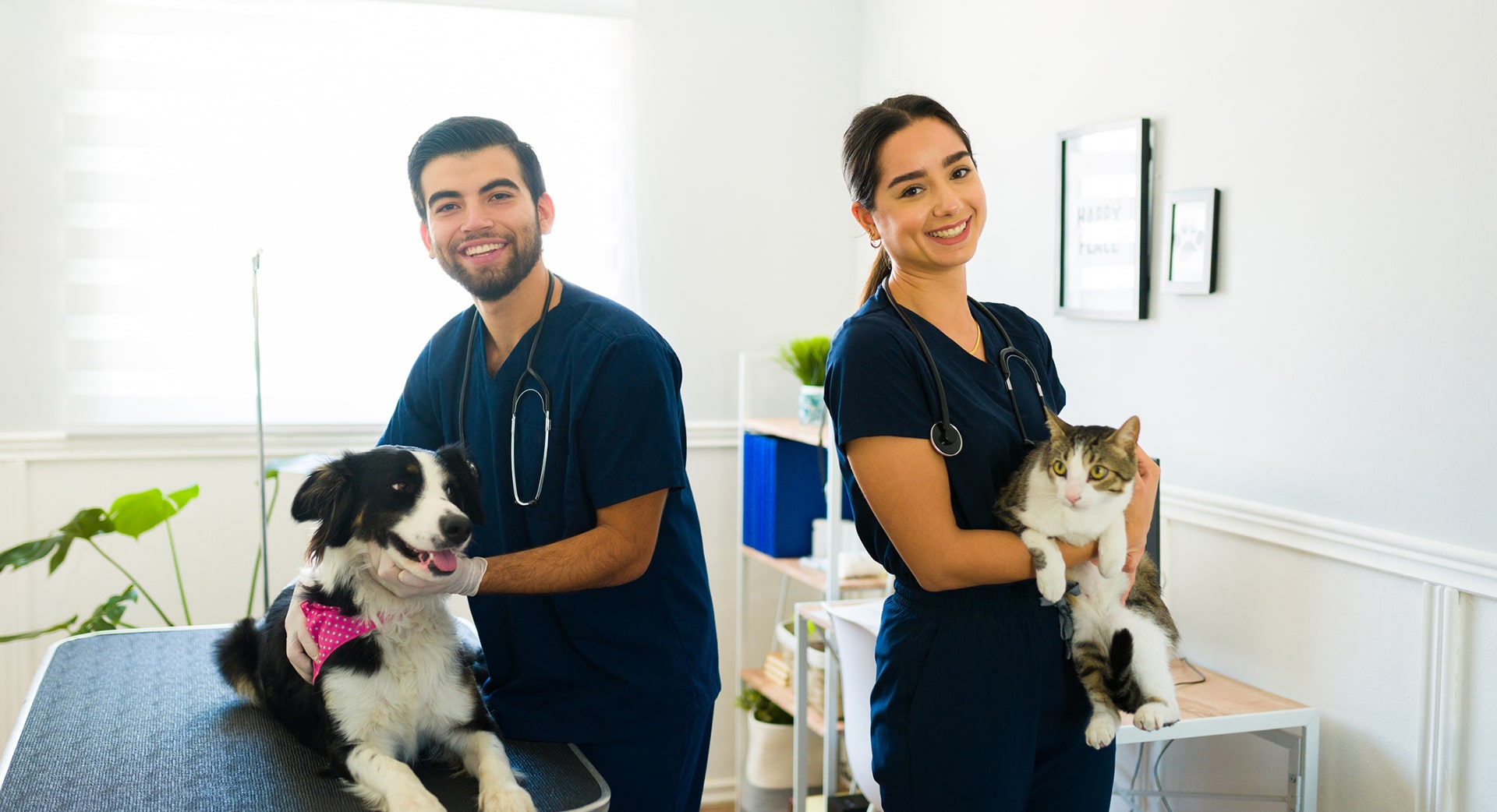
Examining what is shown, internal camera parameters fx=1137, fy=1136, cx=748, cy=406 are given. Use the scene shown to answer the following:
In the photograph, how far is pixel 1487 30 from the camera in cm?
172

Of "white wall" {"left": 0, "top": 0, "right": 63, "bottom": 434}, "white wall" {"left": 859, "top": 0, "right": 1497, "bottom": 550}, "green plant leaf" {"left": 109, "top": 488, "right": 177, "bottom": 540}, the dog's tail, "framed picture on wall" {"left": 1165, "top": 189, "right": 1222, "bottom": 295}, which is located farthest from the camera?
"white wall" {"left": 0, "top": 0, "right": 63, "bottom": 434}

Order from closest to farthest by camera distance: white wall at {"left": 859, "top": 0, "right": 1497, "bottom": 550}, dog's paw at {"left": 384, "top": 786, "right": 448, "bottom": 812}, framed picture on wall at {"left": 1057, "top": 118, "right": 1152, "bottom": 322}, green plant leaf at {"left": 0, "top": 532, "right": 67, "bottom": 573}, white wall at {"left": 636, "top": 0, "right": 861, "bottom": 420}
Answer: dog's paw at {"left": 384, "top": 786, "right": 448, "bottom": 812} → white wall at {"left": 859, "top": 0, "right": 1497, "bottom": 550} → framed picture on wall at {"left": 1057, "top": 118, "right": 1152, "bottom": 322} → green plant leaf at {"left": 0, "top": 532, "right": 67, "bottom": 573} → white wall at {"left": 636, "top": 0, "right": 861, "bottom": 420}

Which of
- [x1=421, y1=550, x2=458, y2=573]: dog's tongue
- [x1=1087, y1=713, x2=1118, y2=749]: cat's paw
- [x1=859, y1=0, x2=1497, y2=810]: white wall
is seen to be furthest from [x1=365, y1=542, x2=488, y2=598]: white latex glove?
[x1=859, y1=0, x2=1497, y2=810]: white wall

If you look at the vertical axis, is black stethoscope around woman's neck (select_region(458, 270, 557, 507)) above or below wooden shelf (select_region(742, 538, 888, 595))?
above

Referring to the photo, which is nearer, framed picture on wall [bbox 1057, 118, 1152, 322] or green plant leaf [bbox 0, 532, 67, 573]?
framed picture on wall [bbox 1057, 118, 1152, 322]

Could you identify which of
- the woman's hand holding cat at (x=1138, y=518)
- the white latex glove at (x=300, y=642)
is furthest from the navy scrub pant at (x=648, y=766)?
the woman's hand holding cat at (x=1138, y=518)

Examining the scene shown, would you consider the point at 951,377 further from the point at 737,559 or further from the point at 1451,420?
the point at 737,559

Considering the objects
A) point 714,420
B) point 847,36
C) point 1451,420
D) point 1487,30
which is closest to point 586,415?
point 1451,420

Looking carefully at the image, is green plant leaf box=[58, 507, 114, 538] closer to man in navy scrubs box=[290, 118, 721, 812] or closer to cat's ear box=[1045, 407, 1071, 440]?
man in navy scrubs box=[290, 118, 721, 812]

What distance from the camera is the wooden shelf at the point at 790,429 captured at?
3.06m

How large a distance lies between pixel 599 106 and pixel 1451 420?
8.18 feet

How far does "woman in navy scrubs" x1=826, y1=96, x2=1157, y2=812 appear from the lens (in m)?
1.34

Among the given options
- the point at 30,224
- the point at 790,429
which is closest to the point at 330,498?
the point at 790,429

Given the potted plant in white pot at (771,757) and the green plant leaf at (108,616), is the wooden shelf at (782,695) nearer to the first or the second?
the potted plant in white pot at (771,757)
